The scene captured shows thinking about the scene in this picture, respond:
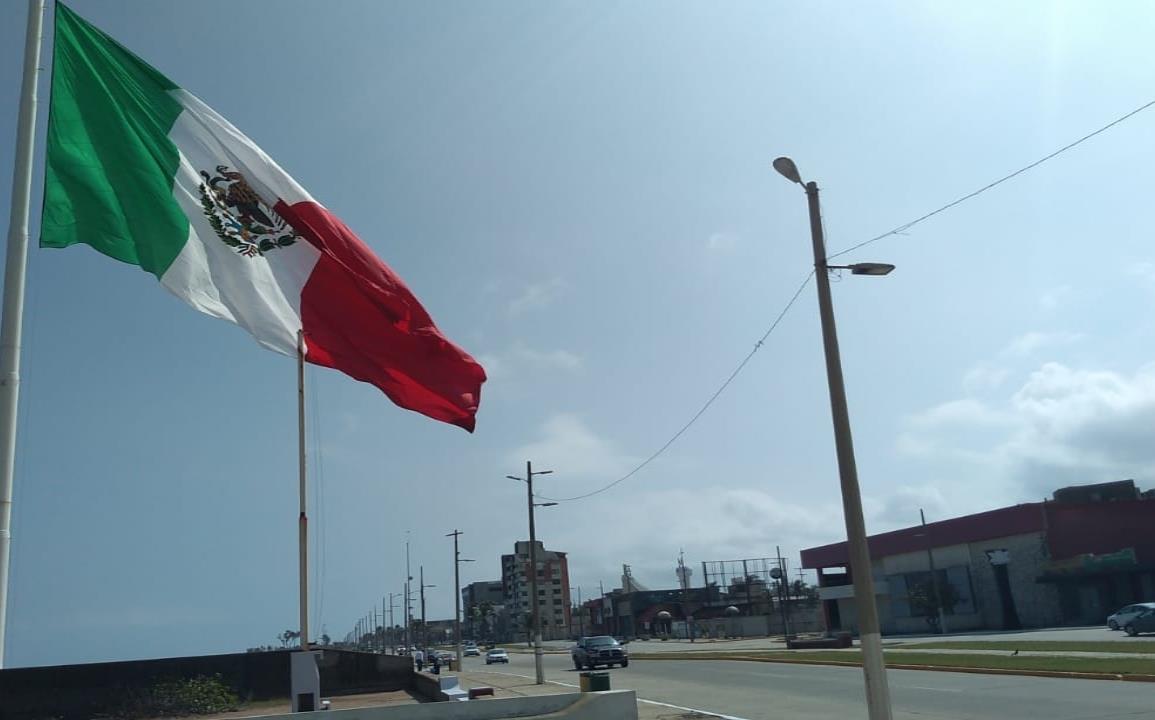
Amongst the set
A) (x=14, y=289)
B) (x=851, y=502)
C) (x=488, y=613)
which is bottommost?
(x=851, y=502)

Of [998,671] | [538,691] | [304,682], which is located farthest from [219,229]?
[998,671]

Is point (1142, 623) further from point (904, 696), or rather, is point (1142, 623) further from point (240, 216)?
point (240, 216)

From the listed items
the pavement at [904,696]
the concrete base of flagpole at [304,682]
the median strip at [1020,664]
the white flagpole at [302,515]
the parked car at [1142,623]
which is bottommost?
the pavement at [904,696]

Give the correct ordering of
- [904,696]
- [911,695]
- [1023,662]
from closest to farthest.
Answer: [904,696]
[911,695]
[1023,662]

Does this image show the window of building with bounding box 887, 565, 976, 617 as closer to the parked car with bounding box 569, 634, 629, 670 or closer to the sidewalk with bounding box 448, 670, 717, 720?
the parked car with bounding box 569, 634, 629, 670

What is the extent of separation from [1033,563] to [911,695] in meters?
45.8

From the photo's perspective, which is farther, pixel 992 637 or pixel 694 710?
pixel 992 637

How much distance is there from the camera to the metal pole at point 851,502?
11750 mm

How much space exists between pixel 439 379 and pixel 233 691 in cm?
2132

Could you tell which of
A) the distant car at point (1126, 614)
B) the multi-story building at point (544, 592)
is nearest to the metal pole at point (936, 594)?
the distant car at point (1126, 614)

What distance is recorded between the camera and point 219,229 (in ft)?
37.7

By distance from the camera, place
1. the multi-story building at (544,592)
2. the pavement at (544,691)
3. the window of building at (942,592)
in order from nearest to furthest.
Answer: the pavement at (544,691) → the window of building at (942,592) → the multi-story building at (544,592)

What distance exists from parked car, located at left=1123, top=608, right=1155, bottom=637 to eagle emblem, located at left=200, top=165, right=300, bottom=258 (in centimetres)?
4323

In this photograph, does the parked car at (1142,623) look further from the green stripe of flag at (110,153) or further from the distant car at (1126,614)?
the green stripe of flag at (110,153)
